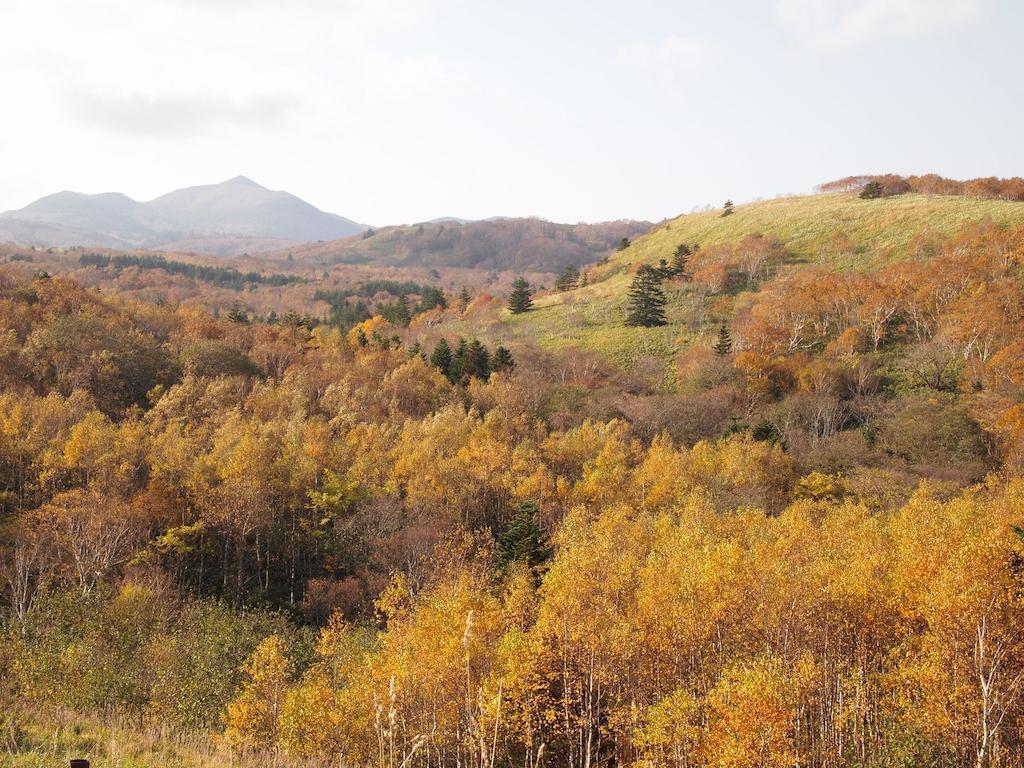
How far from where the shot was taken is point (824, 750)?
18.4 m

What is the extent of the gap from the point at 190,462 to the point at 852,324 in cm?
6478

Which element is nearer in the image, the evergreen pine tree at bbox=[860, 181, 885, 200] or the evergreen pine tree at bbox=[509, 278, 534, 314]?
the evergreen pine tree at bbox=[509, 278, 534, 314]

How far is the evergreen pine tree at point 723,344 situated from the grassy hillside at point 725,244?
5.24m

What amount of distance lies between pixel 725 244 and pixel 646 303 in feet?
79.4

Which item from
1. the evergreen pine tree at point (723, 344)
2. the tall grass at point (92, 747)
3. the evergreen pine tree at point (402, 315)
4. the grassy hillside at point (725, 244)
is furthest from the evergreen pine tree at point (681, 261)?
the tall grass at point (92, 747)

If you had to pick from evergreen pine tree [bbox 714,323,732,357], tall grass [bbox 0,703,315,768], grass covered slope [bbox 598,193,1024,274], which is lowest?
tall grass [bbox 0,703,315,768]

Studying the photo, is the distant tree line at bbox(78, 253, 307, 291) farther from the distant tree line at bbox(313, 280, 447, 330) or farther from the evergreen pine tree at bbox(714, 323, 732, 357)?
the evergreen pine tree at bbox(714, 323, 732, 357)

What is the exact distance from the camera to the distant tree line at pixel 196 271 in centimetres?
14791

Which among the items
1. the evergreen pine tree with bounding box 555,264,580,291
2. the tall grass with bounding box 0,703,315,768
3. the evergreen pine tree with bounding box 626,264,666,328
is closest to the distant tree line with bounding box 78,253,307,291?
the evergreen pine tree with bounding box 555,264,580,291

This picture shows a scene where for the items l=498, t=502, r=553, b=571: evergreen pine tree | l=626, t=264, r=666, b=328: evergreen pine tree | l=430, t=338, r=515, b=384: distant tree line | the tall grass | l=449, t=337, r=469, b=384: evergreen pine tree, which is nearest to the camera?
the tall grass

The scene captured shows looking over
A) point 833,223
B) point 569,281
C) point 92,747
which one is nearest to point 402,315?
point 569,281

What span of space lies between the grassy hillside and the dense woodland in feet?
7.40

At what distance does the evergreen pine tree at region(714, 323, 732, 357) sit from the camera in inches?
2677

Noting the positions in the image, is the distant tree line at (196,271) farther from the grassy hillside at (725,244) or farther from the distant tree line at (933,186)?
the distant tree line at (933,186)
